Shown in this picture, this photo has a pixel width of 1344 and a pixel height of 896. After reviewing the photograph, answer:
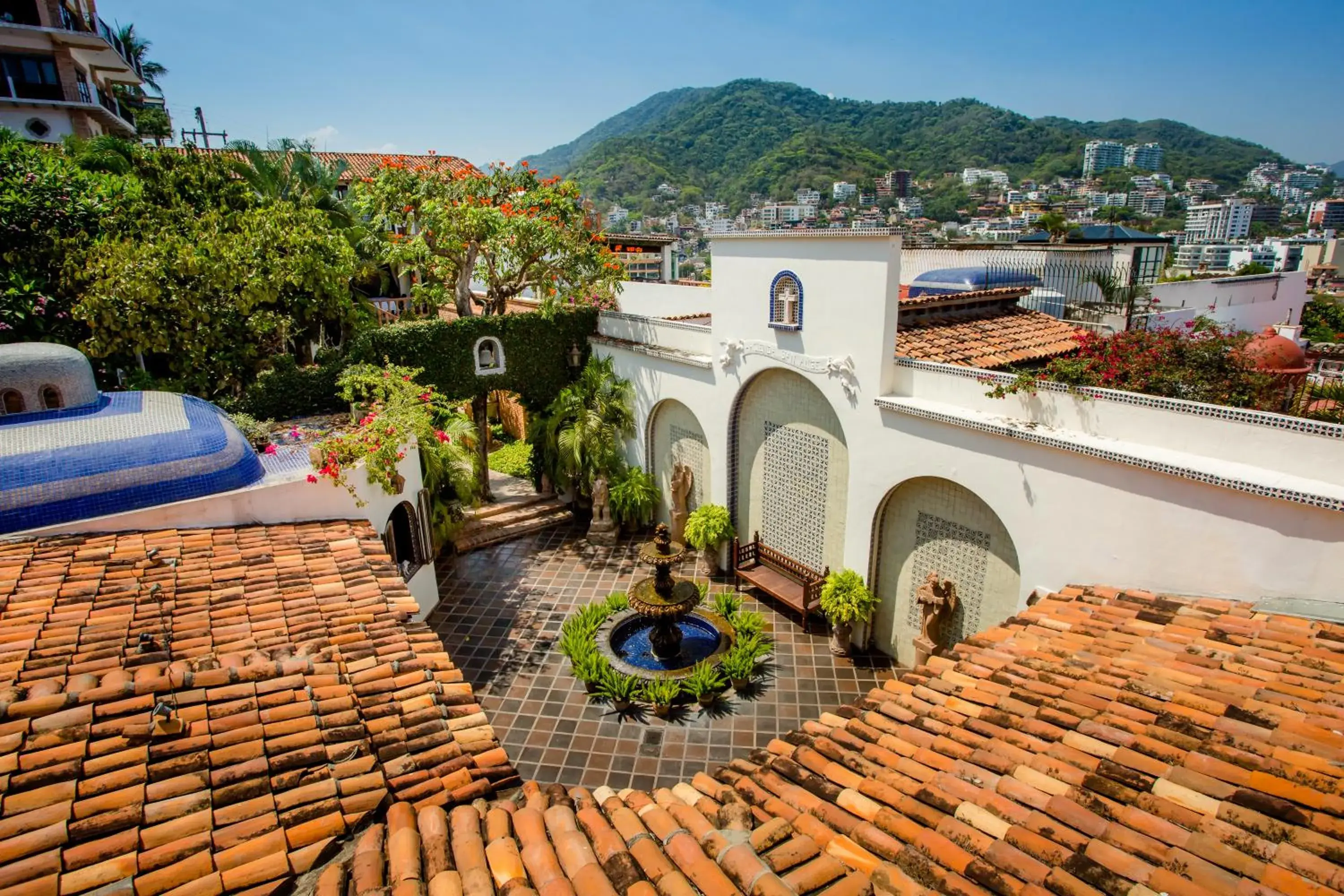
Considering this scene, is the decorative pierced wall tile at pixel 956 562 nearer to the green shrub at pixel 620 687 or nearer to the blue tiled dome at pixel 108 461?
the green shrub at pixel 620 687

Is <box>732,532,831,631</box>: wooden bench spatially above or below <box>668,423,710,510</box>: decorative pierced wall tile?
below

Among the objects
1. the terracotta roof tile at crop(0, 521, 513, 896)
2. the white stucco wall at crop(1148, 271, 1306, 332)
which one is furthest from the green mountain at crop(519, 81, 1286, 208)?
the terracotta roof tile at crop(0, 521, 513, 896)

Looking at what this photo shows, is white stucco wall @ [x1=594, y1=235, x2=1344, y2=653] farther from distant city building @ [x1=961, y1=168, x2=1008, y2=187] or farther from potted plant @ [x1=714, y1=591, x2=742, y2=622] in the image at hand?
distant city building @ [x1=961, y1=168, x2=1008, y2=187]

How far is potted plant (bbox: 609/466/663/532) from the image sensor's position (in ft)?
57.7

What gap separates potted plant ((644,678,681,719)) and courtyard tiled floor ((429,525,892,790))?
160 mm

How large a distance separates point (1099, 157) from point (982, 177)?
116ft

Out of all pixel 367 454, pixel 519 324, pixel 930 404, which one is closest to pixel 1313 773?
pixel 930 404

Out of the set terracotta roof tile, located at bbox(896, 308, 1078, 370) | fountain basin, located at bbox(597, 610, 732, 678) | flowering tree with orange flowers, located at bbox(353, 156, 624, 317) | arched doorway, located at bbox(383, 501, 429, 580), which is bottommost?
fountain basin, located at bbox(597, 610, 732, 678)

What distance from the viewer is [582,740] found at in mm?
10805

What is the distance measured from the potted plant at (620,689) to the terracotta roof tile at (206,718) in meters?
3.85

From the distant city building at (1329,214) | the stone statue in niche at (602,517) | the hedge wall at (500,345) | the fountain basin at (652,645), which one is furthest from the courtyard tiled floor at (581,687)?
the distant city building at (1329,214)

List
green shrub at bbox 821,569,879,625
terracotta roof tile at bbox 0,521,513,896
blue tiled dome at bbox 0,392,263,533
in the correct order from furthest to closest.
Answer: green shrub at bbox 821,569,879,625, blue tiled dome at bbox 0,392,263,533, terracotta roof tile at bbox 0,521,513,896

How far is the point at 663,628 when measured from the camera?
41.1ft

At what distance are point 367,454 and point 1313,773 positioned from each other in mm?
11716
